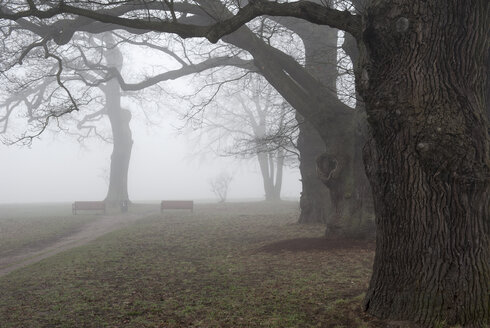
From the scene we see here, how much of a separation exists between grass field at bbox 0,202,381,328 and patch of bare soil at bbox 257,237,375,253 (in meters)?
0.02

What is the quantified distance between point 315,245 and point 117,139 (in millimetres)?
21892

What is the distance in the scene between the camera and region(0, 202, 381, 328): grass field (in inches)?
187

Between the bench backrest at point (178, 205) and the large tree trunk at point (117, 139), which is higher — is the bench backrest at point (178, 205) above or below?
below

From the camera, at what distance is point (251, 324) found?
450 cm

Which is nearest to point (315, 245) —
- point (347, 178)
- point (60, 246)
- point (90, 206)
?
point (347, 178)

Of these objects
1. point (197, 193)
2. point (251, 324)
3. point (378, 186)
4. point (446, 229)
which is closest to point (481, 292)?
point (446, 229)

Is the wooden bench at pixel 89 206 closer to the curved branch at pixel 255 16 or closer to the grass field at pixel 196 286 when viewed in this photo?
the grass field at pixel 196 286

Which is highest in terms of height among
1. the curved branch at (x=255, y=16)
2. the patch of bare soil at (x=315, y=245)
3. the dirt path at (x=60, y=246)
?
the curved branch at (x=255, y=16)

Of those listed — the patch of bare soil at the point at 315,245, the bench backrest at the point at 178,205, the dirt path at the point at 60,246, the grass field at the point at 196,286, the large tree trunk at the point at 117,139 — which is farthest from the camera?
the large tree trunk at the point at 117,139

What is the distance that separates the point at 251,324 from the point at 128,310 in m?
1.68

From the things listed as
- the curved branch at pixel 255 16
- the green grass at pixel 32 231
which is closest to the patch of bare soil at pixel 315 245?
the curved branch at pixel 255 16

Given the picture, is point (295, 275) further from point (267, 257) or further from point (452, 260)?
point (452, 260)

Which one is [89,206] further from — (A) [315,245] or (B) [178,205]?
(A) [315,245]

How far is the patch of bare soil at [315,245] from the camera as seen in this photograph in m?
8.59
